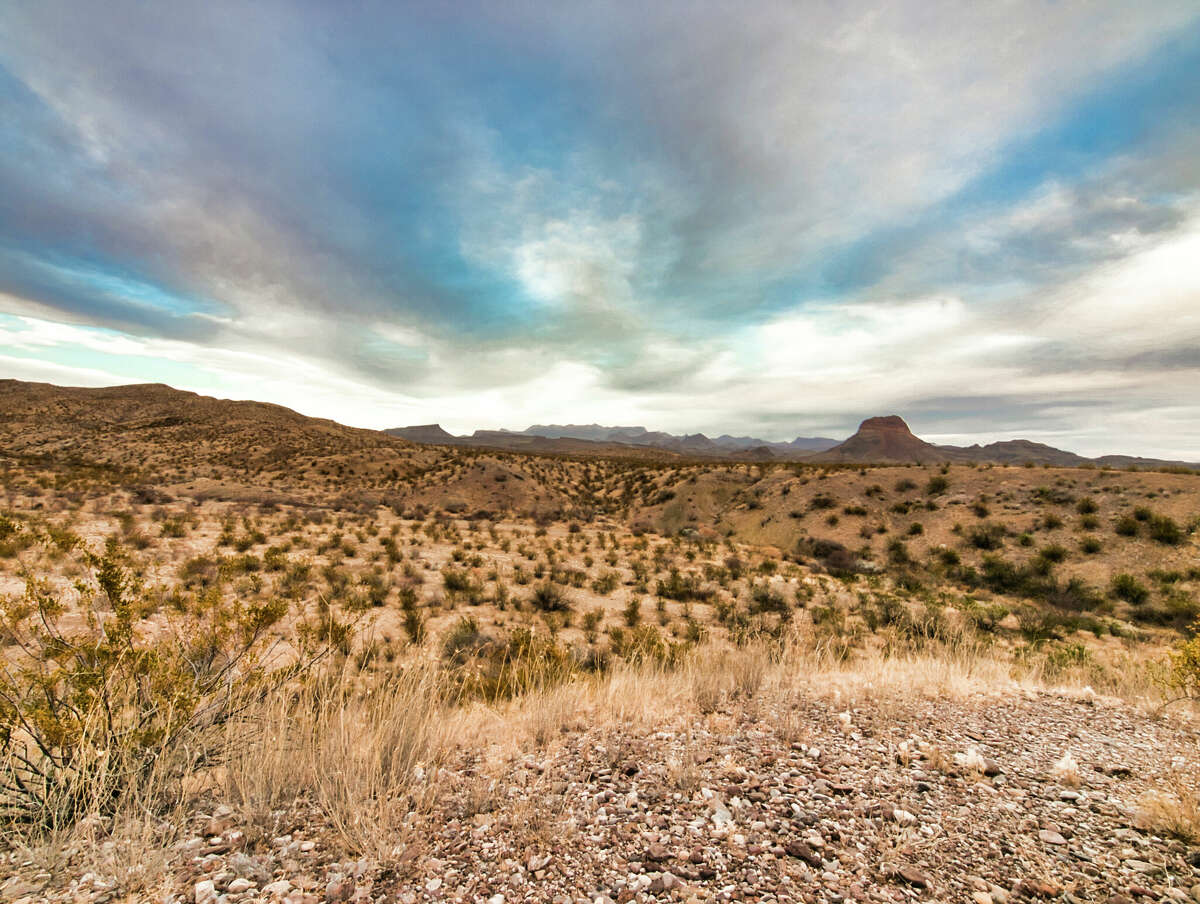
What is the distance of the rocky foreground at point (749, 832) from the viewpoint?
2500 mm

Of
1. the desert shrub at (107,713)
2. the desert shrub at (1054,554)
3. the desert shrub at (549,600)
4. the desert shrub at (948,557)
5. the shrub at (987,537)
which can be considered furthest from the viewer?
the shrub at (987,537)

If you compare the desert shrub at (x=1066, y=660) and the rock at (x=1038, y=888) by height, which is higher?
the rock at (x=1038, y=888)

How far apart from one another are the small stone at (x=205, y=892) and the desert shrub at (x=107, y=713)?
0.88 meters

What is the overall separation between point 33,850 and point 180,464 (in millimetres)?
59207

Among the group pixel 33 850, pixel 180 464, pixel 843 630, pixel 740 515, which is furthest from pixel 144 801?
pixel 180 464

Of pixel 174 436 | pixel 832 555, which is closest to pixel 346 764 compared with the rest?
pixel 832 555

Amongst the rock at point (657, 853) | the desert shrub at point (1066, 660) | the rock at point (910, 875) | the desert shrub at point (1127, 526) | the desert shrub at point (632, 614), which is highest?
the desert shrub at point (1127, 526)

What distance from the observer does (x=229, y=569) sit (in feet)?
14.7

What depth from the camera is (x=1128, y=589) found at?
13.6 metres

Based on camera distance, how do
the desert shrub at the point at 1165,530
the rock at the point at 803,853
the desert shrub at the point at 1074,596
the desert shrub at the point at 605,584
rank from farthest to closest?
the desert shrub at the point at 1165,530
the desert shrub at the point at 1074,596
the desert shrub at the point at 605,584
the rock at the point at 803,853

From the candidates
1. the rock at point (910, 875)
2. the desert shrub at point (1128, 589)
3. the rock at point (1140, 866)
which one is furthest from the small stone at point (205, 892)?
the desert shrub at point (1128, 589)

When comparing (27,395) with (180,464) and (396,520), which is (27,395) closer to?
(180,464)

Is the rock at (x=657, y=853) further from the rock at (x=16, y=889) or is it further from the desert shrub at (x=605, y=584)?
the desert shrub at (x=605, y=584)

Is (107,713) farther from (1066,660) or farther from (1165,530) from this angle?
(1165,530)
